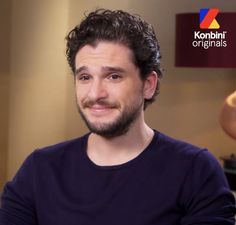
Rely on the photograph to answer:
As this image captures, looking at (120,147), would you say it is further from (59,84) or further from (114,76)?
(59,84)

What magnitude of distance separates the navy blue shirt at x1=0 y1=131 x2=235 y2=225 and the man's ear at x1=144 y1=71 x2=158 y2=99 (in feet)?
0.32

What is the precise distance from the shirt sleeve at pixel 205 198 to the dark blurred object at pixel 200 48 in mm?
1318

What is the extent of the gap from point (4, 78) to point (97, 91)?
5.05 feet

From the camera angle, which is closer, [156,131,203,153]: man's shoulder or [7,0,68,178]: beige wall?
[156,131,203,153]: man's shoulder

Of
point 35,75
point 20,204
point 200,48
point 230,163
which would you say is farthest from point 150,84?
point 35,75

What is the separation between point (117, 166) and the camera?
102 centimetres

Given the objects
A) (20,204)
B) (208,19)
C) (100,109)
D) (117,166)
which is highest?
(208,19)

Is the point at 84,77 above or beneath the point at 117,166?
above

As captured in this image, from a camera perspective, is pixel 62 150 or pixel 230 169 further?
pixel 230 169

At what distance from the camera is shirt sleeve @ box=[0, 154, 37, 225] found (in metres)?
1.07

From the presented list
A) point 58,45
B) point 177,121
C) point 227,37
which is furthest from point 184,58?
point 58,45

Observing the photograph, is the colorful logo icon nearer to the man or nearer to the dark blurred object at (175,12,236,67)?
the dark blurred object at (175,12,236,67)

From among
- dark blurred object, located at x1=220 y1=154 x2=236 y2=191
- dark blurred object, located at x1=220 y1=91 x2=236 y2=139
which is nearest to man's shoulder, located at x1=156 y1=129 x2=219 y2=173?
dark blurred object, located at x1=220 y1=91 x2=236 y2=139

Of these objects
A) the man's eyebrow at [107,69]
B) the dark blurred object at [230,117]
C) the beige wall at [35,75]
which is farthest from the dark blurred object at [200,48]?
the man's eyebrow at [107,69]
